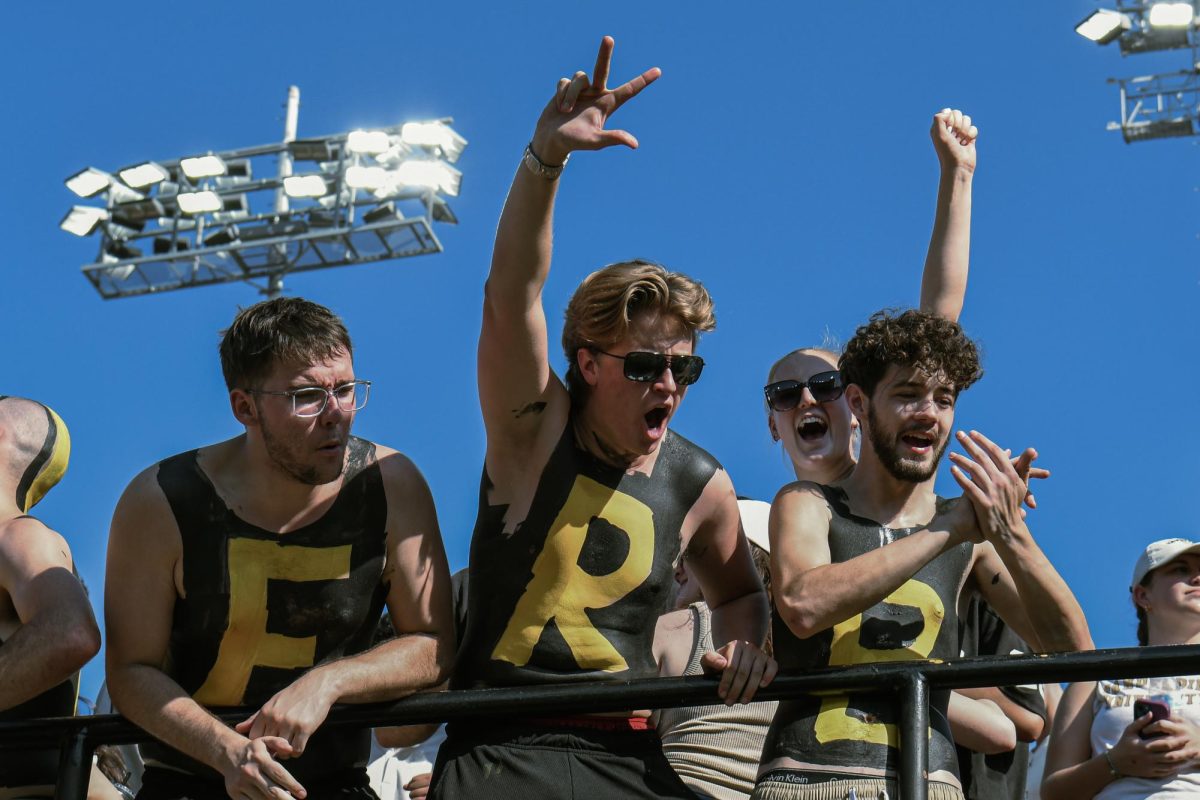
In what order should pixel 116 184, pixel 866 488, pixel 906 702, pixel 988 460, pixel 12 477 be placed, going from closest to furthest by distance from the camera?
pixel 906 702, pixel 988 460, pixel 866 488, pixel 12 477, pixel 116 184

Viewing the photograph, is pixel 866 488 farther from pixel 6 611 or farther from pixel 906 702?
pixel 6 611

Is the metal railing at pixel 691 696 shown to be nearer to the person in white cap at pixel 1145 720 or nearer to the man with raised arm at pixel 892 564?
the man with raised arm at pixel 892 564

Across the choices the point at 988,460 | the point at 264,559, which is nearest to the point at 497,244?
the point at 264,559

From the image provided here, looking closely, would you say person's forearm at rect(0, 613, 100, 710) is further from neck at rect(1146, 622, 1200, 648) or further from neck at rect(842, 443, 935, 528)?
neck at rect(1146, 622, 1200, 648)

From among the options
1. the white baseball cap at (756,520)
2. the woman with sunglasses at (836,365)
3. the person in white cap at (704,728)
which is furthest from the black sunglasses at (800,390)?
the person in white cap at (704,728)

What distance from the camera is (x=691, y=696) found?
3.59 metres

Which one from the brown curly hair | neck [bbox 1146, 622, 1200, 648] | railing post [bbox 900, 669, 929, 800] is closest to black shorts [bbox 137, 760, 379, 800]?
railing post [bbox 900, 669, 929, 800]

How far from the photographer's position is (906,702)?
11.4 ft

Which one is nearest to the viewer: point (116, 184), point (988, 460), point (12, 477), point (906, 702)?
point (906, 702)

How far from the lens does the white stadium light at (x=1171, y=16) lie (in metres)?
19.2

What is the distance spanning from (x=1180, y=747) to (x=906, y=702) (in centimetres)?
111

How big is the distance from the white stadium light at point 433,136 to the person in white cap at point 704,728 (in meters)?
15.9

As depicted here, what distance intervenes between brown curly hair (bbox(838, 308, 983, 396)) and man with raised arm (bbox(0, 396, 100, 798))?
1978 millimetres

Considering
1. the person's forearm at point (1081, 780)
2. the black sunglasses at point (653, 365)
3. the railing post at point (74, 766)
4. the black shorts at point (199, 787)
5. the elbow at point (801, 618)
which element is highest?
the black sunglasses at point (653, 365)
